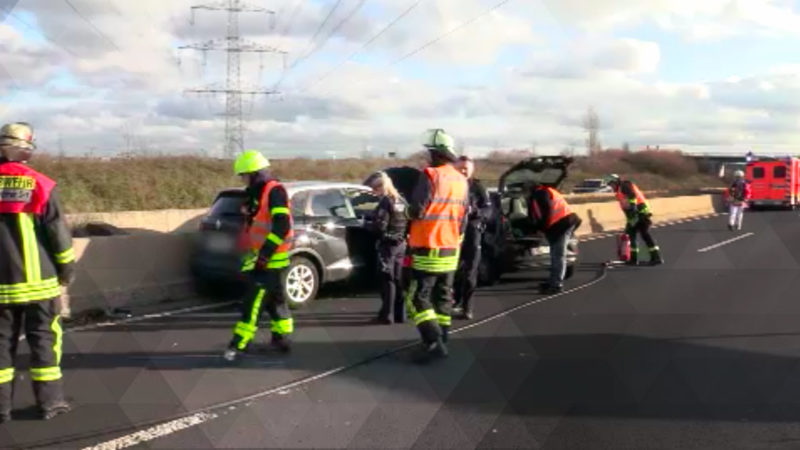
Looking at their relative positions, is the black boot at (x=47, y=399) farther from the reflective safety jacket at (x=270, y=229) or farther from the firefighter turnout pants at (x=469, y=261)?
the firefighter turnout pants at (x=469, y=261)

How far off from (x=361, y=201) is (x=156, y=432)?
20.1 ft

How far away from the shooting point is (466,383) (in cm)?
633

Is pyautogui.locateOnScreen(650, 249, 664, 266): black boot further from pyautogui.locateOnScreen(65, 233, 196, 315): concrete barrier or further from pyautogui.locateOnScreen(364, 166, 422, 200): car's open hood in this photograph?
pyautogui.locateOnScreen(65, 233, 196, 315): concrete barrier

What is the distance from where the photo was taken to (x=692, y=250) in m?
17.5

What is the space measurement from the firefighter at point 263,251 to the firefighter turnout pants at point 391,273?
165 centimetres

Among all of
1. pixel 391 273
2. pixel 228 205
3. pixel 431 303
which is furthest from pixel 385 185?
pixel 228 205

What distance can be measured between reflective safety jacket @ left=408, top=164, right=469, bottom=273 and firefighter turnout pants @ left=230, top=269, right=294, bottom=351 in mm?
1220

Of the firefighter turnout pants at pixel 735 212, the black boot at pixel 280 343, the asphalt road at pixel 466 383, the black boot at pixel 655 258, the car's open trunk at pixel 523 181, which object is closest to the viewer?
the asphalt road at pixel 466 383

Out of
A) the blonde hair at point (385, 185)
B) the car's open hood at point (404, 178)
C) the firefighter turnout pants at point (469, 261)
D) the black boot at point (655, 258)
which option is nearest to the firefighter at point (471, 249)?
the firefighter turnout pants at point (469, 261)

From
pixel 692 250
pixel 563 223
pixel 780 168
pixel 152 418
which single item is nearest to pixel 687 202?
pixel 780 168

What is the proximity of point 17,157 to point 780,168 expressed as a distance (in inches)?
1461

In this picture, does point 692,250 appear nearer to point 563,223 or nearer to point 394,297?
point 563,223

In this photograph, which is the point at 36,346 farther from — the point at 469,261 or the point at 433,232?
the point at 469,261

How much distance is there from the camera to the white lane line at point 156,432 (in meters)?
4.93
